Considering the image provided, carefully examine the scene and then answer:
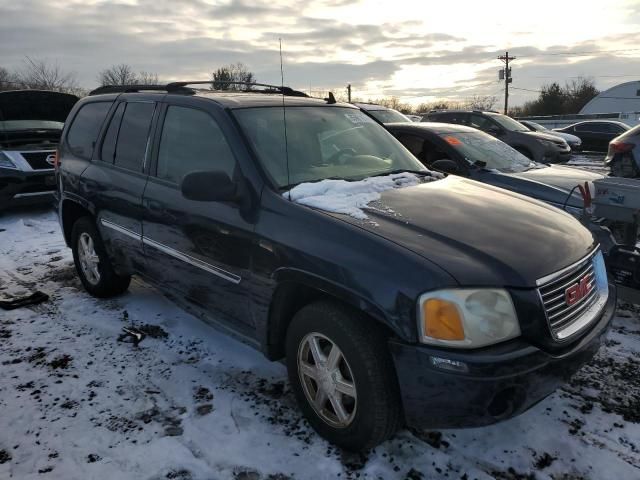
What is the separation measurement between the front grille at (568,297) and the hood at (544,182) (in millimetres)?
2453

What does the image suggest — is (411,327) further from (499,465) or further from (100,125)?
(100,125)

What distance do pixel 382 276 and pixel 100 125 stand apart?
3273 millimetres

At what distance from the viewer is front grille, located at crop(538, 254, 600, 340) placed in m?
2.26

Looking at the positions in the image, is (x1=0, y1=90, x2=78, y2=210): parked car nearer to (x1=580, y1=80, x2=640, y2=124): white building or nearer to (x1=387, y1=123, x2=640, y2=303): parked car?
(x1=387, y1=123, x2=640, y2=303): parked car

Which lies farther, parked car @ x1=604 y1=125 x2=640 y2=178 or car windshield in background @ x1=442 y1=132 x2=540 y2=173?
parked car @ x1=604 y1=125 x2=640 y2=178

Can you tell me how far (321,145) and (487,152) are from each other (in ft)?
11.3

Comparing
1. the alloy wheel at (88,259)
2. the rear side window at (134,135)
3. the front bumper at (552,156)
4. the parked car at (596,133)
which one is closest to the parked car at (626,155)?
the rear side window at (134,135)

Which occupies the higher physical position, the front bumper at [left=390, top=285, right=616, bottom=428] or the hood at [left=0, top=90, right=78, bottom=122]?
the hood at [left=0, top=90, right=78, bottom=122]

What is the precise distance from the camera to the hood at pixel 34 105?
7953 millimetres

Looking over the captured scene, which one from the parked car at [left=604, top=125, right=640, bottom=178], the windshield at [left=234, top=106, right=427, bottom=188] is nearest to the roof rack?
the windshield at [left=234, top=106, right=427, bottom=188]

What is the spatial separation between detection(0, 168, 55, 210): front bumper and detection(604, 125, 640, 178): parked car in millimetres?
8208

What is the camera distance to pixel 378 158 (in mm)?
3588

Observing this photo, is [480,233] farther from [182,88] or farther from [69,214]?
[69,214]

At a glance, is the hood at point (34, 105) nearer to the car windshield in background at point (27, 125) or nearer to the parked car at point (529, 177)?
the car windshield in background at point (27, 125)
